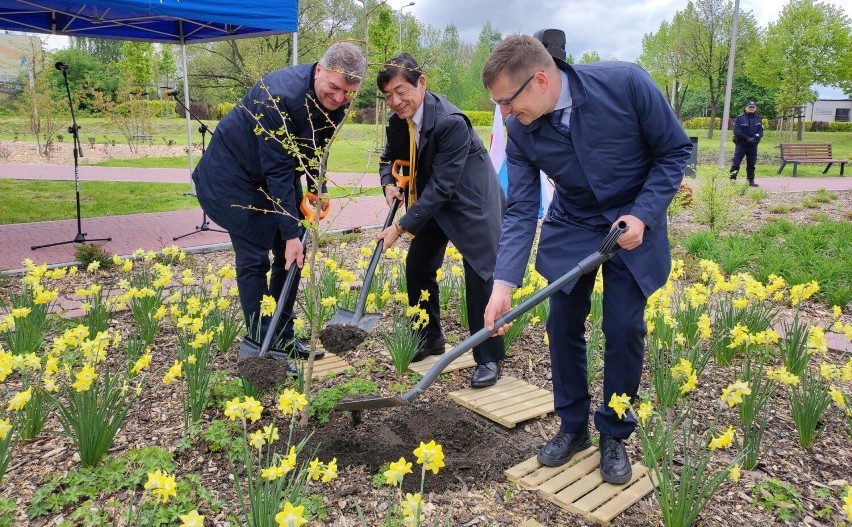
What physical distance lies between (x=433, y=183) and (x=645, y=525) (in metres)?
1.90

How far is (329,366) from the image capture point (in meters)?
3.80

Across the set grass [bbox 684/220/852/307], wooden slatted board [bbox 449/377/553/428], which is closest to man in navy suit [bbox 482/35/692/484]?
wooden slatted board [bbox 449/377/553/428]

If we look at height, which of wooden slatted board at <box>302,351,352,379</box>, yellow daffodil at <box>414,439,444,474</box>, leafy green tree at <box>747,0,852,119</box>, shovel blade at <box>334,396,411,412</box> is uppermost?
leafy green tree at <box>747,0,852,119</box>

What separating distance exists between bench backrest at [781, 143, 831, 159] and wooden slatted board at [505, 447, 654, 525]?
18629 millimetres

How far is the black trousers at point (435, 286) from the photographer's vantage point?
363 centimetres

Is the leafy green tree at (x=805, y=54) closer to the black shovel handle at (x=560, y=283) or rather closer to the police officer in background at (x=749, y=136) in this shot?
the police officer in background at (x=749, y=136)

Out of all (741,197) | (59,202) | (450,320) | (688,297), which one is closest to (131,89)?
(59,202)

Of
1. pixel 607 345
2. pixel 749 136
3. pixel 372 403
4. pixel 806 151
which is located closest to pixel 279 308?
pixel 372 403

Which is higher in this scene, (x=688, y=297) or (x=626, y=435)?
(x=688, y=297)

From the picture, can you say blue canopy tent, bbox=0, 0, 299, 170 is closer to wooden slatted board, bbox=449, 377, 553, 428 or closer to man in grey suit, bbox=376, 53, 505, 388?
man in grey suit, bbox=376, 53, 505, 388

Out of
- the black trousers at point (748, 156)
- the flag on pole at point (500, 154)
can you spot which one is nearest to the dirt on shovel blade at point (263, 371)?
the flag on pole at point (500, 154)

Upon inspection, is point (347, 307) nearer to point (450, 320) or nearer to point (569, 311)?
point (450, 320)

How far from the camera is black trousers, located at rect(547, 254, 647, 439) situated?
2.53 metres

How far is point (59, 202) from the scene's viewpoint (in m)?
9.84
